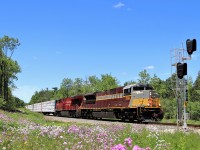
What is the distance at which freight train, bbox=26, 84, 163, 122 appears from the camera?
32.1m

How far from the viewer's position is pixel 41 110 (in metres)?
90.5

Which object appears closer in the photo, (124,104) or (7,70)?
(124,104)

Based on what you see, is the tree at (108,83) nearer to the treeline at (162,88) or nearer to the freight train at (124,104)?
the treeline at (162,88)

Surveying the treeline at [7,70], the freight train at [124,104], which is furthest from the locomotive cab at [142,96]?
the treeline at [7,70]

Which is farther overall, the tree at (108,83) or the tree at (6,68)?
the tree at (108,83)

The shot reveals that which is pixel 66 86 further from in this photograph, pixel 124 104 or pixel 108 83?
pixel 124 104

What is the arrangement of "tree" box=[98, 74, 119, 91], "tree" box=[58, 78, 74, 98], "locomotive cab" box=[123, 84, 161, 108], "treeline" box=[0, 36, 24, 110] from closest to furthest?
"locomotive cab" box=[123, 84, 161, 108] < "treeline" box=[0, 36, 24, 110] < "tree" box=[98, 74, 119, 91] < "tree" box=[58, 78, 74, 98]

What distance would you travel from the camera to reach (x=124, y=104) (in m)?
34.8

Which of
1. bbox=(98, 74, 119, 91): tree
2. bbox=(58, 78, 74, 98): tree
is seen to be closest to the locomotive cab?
bbox=(98, 74, 119, 91): tree

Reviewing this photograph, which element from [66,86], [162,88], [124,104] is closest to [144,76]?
[162,88]

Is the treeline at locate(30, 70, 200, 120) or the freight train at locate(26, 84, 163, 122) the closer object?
the freight train at locate(26, 84, 163, 122)

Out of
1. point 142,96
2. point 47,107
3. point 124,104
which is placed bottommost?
point 47,107

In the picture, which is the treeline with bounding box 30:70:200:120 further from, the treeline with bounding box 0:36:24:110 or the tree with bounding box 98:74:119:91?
the treeline with bounding box 0:36:24:110

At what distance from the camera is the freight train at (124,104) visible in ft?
105
